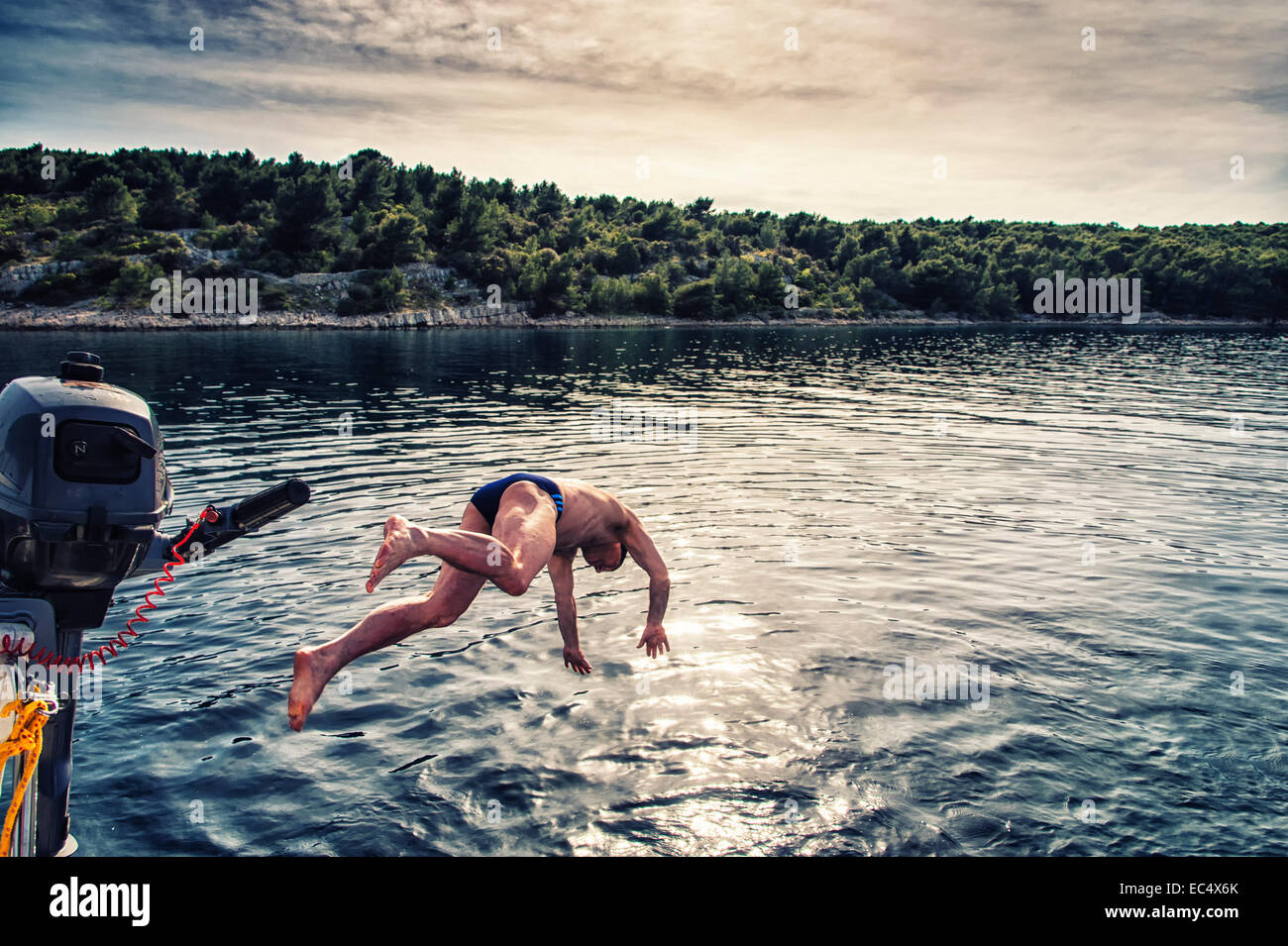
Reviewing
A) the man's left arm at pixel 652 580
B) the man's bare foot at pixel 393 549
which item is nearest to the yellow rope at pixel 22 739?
the man's bare foot at pixel 393 549

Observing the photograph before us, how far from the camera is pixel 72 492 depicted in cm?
496

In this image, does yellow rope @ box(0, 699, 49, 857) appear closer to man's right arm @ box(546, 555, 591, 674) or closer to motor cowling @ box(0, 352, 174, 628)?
motor cowling @ box(0, 352, 174, 628)

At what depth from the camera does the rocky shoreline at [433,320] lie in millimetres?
97875

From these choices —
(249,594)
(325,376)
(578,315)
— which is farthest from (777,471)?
(578,315)

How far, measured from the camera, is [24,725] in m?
4.42

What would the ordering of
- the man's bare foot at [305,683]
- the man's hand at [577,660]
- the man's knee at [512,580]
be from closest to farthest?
1. the man's bare foot at [305,683]
2. the man's knee at [512,580]
3. the man's hand at [577,660]

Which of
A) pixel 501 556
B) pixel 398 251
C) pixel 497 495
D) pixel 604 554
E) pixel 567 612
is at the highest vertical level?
pixel 398 251

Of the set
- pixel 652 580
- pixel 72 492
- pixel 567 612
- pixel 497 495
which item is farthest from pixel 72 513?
pixel 652 580

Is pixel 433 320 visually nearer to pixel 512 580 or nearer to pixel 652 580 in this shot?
pixel 652 580

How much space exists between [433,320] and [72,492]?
125 m

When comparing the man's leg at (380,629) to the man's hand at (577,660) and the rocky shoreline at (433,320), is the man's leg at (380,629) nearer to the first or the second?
the man's hand at (577,660)

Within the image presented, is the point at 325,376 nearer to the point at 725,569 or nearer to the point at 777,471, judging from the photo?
the point at 777,471
